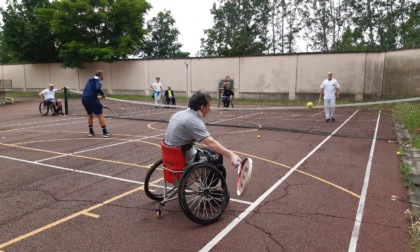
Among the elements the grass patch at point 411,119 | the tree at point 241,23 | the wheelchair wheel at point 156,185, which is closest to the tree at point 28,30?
Answer: the tree at point 241,23

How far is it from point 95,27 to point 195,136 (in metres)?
31.1

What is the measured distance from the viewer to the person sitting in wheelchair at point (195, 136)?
13.6 ft

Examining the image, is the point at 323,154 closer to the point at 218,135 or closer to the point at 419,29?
the point at 218,135

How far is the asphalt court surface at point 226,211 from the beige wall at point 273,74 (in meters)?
15.7

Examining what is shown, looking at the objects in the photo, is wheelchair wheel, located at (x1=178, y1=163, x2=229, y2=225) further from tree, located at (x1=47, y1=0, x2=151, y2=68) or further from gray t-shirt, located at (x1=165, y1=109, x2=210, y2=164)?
tree, located at (x1=47, y1=0, x2=151, y2=68)

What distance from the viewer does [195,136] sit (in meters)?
4.20

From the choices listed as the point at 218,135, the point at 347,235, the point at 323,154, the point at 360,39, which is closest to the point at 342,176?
the point at 323,154

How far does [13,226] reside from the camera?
13.6 feet

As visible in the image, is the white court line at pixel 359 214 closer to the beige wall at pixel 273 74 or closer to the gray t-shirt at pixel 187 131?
the gray t-shirt at pixel 187 131

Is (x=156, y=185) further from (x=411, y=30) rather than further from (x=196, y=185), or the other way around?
(x=411, y=30)

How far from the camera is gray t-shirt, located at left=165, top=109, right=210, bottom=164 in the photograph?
4.18 m

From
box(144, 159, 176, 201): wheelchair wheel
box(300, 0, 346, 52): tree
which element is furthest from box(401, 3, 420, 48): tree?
box(144, 159, 176, 201): wheelchair wheel

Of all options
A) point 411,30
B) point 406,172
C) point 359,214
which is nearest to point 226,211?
point 359,214

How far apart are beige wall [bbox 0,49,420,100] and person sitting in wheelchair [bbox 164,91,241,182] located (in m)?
20.2
